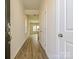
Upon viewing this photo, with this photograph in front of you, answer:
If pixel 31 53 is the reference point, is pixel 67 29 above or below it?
above

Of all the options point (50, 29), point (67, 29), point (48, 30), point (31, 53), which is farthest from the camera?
point (31, 53)

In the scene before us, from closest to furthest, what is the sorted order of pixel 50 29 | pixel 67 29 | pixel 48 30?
pixel 67 29
pixel 50 29
pixel 48 30

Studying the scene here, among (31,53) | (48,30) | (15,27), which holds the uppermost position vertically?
(15,27)

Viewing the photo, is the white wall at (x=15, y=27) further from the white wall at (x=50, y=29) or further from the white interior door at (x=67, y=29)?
the white interior door at (x=67, y=29)

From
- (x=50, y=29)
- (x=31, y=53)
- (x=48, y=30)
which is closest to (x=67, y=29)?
(x=50, y=29)

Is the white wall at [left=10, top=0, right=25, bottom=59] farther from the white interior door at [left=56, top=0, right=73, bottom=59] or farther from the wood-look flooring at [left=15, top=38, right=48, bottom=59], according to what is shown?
the white interior door at [left=56, top=0, right=73, bottom=59]

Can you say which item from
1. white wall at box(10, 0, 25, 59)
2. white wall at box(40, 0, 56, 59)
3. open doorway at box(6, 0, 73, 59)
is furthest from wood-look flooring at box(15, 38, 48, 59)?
white wall at box(40, 0, 56, 59)

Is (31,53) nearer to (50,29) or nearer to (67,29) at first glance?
(50,29)

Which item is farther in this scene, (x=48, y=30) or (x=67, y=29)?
(x=48, y=30)

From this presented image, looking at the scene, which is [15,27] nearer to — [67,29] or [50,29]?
[50,29]
